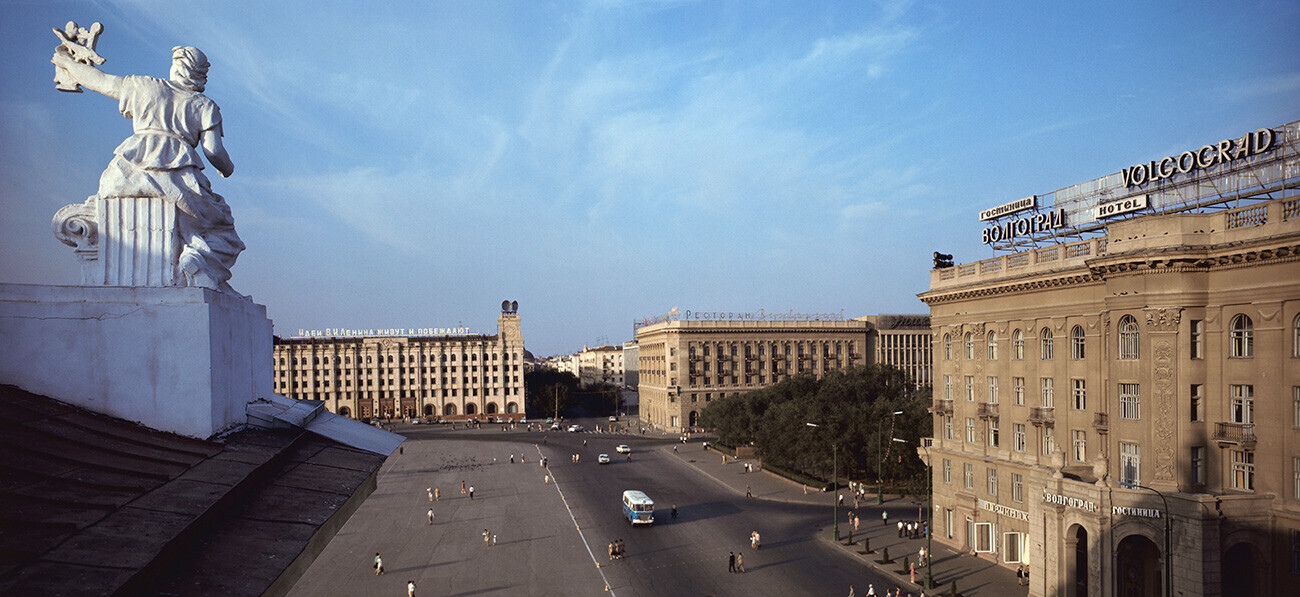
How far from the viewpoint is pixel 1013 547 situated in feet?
128

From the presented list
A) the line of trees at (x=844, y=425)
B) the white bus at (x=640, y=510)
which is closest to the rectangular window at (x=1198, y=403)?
the line of trees at (x=844, y=425)

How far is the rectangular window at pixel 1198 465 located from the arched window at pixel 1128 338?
13.7 feet

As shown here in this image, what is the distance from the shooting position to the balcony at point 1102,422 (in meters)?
32.8

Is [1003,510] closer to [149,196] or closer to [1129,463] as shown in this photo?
[1129,463]

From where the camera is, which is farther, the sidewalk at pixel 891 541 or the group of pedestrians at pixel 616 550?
the group of pedestrians at pixel 616 550

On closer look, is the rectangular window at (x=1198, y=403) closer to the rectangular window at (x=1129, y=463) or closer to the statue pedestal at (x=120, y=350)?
the rectangular window at (x=1129, y=463)

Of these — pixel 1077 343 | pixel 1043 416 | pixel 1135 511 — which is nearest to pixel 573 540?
pixel 1043 416

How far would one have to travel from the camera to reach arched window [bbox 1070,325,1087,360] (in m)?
35.3

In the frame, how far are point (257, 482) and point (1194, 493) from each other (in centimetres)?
3338

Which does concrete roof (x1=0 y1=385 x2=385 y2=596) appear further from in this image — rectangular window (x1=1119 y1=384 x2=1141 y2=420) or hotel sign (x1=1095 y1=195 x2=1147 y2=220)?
hotel sign (x1=1095 y1=195 x2=1147 y2=220)

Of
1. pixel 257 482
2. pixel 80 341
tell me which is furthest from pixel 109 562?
pixel 80 341

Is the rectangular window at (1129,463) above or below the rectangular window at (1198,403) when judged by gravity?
below

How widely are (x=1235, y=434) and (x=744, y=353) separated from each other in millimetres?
83844

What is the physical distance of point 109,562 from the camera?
459cm
